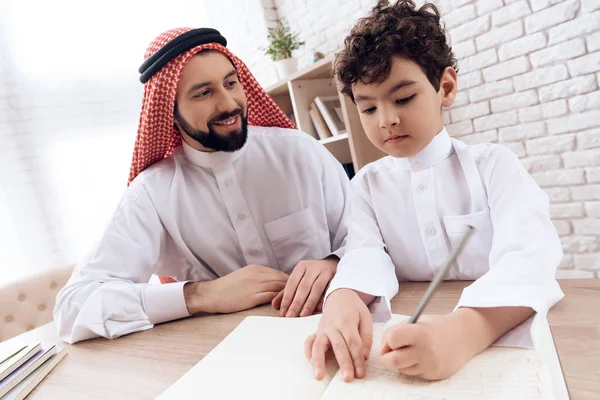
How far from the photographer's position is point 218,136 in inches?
53.5

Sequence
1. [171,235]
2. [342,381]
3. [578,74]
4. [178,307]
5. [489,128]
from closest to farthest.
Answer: [342,381]
[178,307]
[171,235]
[578,74]
[489,128]

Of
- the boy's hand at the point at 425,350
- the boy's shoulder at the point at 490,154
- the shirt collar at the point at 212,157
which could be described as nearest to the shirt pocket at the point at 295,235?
the shirt collar at the point at 212,157

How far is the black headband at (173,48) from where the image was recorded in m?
1.28

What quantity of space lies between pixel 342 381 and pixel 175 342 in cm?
49

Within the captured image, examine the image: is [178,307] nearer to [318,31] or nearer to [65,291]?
[65,291]

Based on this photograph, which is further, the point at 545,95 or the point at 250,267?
the point at 545,95

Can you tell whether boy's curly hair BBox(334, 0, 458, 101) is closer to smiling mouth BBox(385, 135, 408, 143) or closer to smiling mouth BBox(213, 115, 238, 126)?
smiling mouth BBox(385, 135, 408, 143)

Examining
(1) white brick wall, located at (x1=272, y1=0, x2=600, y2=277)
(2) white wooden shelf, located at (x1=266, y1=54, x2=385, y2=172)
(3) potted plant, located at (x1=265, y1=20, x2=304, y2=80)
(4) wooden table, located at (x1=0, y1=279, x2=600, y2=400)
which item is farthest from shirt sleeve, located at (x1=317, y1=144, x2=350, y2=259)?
(3) potted plant, located at (x1=265, y1=20, x2=304, y2=80)

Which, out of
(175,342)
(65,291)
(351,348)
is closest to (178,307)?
(175,342)

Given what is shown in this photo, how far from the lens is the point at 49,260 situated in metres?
2.82

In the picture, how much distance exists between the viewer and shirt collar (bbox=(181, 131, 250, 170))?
1424mm

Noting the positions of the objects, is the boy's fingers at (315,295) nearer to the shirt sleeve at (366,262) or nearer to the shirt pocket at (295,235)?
the shirt sleeve at (366,262)

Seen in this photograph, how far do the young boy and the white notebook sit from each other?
0.07 ft

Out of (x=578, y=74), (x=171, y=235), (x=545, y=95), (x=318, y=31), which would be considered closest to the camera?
(x=171, y=235)
